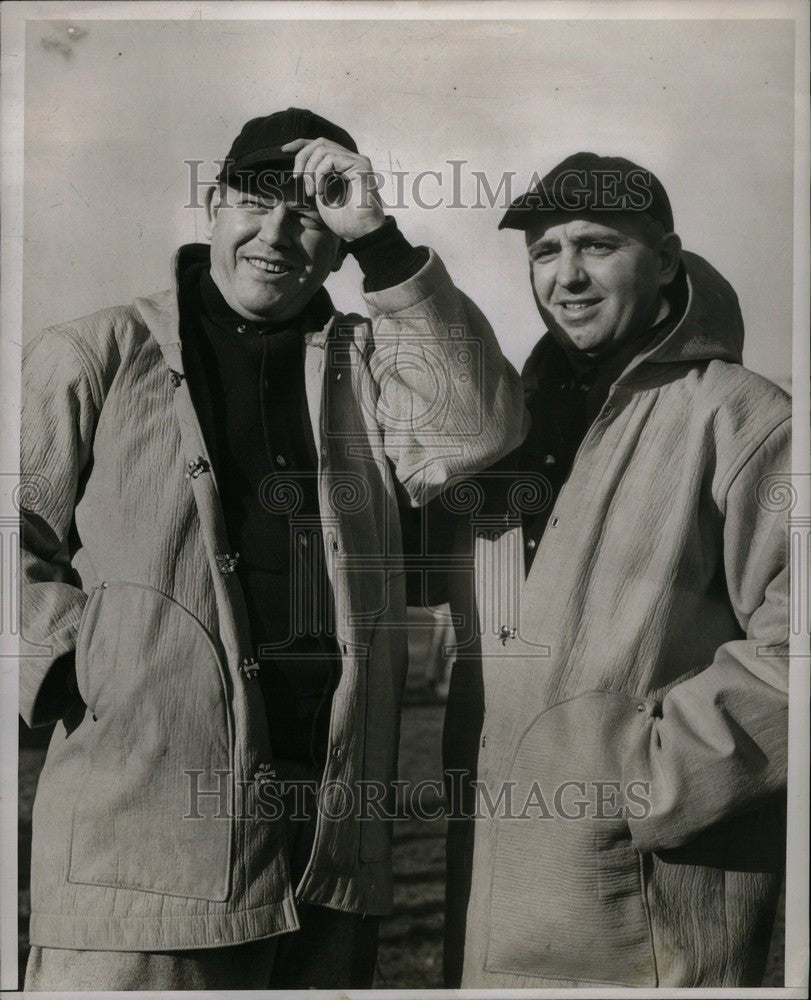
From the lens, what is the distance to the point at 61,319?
2.71 m

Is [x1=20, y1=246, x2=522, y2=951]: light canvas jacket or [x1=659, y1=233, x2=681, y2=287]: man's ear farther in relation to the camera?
[x1=659, y1=233, x2=681, y2=287]: man's ear

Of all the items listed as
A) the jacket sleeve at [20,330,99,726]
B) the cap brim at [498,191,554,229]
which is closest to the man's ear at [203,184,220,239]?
the jacket sleeve at [20,330,99,726]

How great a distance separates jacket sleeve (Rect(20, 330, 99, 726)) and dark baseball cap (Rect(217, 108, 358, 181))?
0.58 m

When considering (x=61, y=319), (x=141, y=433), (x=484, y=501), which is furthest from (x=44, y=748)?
(x=484, y=501)

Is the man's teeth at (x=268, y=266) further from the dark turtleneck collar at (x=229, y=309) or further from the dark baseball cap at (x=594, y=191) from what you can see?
the dark baseball cap at (x=594, y=191)

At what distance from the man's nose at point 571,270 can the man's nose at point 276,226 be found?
0.64m

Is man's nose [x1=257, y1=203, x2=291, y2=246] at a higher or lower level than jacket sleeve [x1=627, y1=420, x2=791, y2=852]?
higher

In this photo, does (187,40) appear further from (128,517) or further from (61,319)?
(128,517)

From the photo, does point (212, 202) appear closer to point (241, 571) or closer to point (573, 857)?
point (241, 571)

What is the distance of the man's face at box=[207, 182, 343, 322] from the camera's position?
2664 mm

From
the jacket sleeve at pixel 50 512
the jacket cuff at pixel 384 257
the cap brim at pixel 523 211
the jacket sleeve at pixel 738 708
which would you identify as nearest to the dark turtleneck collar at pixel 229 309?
the jacket cuff at pixel 384 257

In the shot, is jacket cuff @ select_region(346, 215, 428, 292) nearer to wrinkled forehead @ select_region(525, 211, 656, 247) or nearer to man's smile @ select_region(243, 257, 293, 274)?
man's smile @ select_region(243, 257, 293, 274)

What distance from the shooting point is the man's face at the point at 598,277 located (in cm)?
270

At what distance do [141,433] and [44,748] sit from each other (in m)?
0.80
